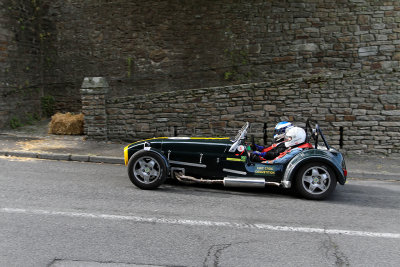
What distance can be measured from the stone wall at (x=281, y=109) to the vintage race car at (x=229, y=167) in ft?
13.9

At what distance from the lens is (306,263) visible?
3.93 m

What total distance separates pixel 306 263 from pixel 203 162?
2968mm

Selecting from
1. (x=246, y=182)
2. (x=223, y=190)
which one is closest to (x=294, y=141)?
(x=246, y=182)

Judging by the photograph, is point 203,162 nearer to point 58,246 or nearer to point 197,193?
point 197,193

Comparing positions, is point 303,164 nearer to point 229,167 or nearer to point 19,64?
point 229,167

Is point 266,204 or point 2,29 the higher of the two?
point 2,29

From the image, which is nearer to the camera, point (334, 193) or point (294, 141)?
point (294, 141)

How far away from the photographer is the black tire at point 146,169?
21.3 ft

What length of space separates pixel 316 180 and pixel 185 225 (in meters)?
2.67

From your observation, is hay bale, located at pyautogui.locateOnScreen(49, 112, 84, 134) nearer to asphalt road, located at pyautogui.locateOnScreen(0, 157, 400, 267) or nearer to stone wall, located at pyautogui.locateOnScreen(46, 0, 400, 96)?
stone wall, located at pyautogui.locateOnScreen(46, 0, 400, 96)

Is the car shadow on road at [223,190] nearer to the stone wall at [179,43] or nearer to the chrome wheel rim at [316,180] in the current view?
the chrome wheel rim at [316,180]

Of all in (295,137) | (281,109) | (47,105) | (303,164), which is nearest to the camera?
(303,164)

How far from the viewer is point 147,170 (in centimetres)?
657

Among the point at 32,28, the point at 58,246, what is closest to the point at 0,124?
the point at 32,28
